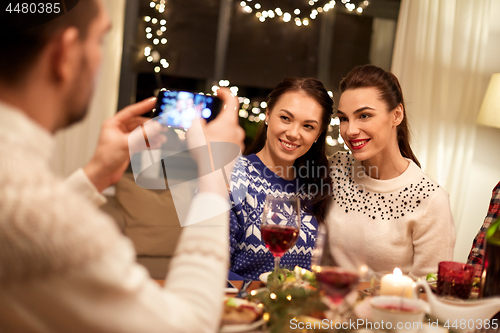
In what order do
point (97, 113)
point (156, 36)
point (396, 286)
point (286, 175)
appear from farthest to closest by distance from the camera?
point (156, 36), point (97, 113), point (286, 175), point (396, 286)

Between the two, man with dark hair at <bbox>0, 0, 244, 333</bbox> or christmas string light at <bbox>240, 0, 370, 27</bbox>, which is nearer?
man with dark hair at <bbox>0, 0, 244, 333</bbox>

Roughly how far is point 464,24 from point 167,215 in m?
2.72

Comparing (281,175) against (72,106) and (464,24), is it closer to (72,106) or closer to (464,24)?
(72,106)

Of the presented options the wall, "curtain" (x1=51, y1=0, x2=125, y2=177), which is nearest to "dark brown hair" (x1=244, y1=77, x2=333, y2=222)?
"curtain" (x1=51, y1=0, x2=125, y2=177)

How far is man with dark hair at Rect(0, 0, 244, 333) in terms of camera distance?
43 centimetres

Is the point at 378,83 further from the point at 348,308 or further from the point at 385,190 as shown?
the point at 348,308

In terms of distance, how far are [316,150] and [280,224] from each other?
1.04 metres

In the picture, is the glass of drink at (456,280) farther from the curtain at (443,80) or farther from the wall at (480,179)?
the wall at (480,179)

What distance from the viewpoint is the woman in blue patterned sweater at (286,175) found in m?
1.61

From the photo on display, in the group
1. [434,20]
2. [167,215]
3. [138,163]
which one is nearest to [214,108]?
[167,215]

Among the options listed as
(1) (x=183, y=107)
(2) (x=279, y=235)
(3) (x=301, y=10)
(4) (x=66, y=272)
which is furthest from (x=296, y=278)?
(3) (x=301, y=10)

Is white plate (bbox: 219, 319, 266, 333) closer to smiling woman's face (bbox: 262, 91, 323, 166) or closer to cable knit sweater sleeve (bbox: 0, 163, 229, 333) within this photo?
cable knit sweater sleeve (bbox: 0, 163, 229, 333)

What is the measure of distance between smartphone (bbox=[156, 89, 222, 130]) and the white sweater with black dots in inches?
30.3

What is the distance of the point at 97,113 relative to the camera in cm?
285
